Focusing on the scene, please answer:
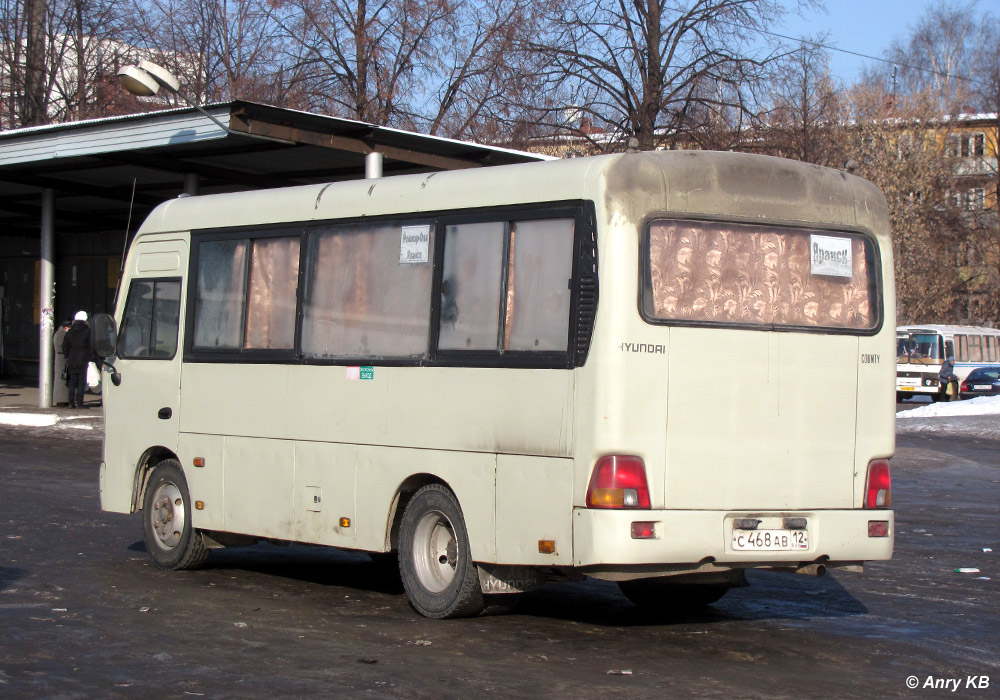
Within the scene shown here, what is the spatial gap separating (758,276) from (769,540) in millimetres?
1552

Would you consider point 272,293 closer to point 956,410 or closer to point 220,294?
point 220,294

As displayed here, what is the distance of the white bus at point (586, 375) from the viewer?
301 inches

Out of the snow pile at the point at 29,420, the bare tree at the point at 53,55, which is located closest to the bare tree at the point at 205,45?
the bare tree at the point at 53,55

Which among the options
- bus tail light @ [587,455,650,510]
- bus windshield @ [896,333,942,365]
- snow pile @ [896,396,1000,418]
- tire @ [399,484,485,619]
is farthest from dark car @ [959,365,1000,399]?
bus tail light @ [587,455,650,510]

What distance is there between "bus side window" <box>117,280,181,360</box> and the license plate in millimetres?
5100

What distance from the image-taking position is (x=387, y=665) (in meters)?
7.13

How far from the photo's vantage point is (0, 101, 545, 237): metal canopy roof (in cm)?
2044

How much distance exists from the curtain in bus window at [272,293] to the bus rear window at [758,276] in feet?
10.2

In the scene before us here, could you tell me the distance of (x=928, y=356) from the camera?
47969 millimetres

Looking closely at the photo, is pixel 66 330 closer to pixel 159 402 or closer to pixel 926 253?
pixel 159 402

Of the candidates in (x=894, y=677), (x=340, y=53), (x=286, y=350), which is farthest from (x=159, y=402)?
(x=340, y=53)

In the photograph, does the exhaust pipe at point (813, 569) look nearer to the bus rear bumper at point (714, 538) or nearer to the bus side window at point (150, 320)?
the bus rear bumper at point (714, 538)

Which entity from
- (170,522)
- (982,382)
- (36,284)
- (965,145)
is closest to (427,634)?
(170,522)

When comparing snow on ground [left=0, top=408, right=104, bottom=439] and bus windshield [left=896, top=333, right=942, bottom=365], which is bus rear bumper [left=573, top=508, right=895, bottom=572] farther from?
bus windshield [left=896, top=333, right=942, bottom=365]
